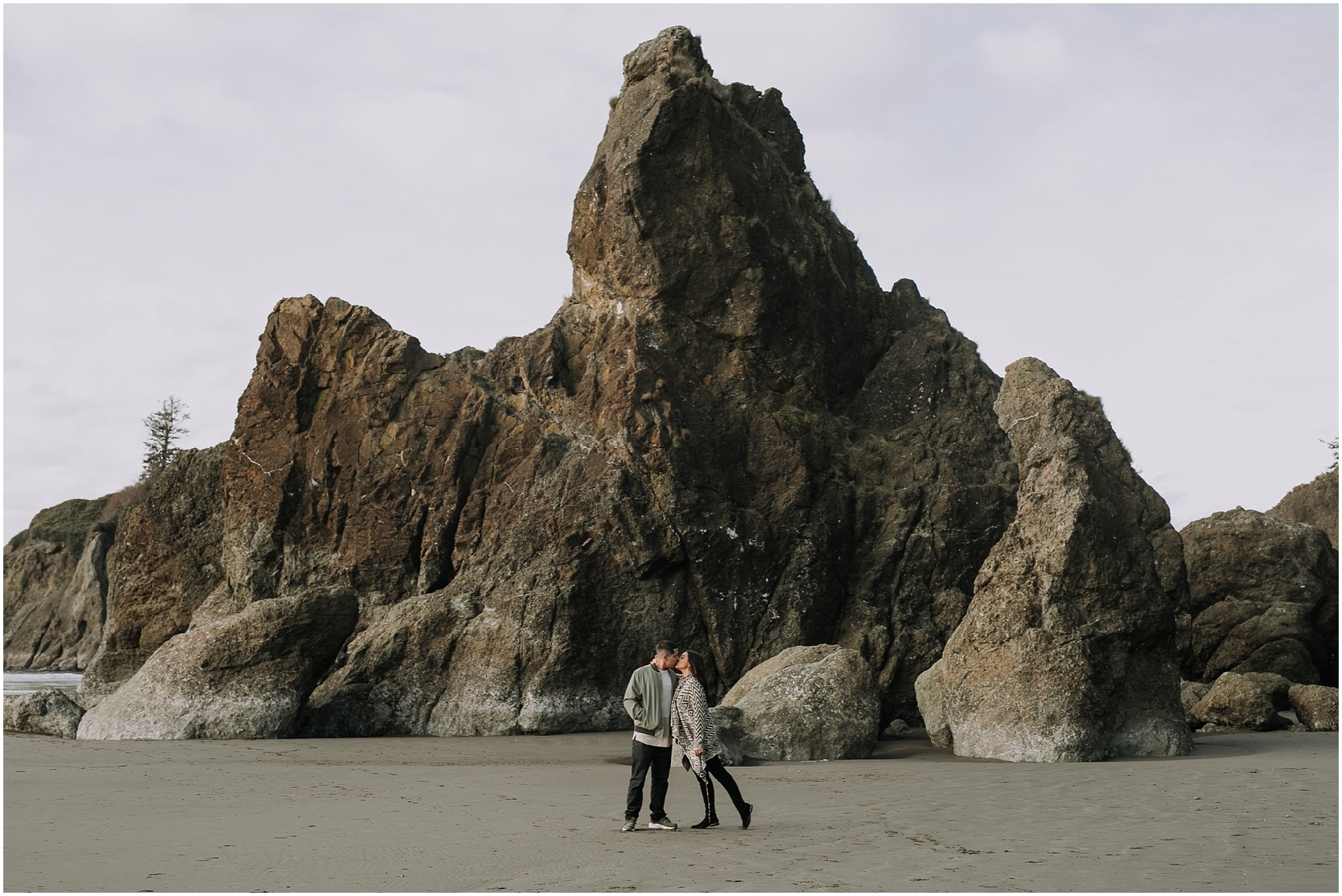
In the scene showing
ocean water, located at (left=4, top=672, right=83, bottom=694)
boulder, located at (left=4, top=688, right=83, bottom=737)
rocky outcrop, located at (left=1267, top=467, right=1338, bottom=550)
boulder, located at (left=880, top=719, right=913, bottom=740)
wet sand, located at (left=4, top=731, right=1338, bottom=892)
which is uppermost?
rocky outcrop, located at (left=1267, top=467, right=1338, bottom=550)

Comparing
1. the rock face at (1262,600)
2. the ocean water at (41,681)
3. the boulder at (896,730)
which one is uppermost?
the rock face at (1262,600)

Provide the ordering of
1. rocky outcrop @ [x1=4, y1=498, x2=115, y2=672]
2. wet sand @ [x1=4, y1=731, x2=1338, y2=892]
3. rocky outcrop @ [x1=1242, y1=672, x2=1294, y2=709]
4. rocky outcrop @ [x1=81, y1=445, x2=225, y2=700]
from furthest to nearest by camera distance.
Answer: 1. rocky outcrop @ [x1=4, y1=498, x2=115, y2=672]
2. rocky outcrop @ [x1=81, y1=445, x2=225, y2=700]
3. rocky outcrop @ [x1=1242, y1=672, x2=1294, y2=709]
4. wet sand @ [x1=4, y1=731, x2=1338, y2=892]

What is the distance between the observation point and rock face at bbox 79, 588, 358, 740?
1689cm

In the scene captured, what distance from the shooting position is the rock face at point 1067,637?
48.4ft

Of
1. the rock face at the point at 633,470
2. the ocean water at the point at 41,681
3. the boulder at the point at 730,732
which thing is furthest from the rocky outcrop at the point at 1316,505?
the ocean water at the point at 41,681

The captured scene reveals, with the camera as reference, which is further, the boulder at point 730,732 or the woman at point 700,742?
the boulder at point 730,732

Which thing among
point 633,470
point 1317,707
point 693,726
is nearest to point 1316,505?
point 1317,707

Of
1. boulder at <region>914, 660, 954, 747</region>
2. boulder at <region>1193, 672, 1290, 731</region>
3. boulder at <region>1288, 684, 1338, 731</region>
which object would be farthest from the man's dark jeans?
boulder at <region>1288, 684, 1338, 731</region>

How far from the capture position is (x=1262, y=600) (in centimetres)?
2416

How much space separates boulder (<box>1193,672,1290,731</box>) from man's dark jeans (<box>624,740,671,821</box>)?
12.5 metres

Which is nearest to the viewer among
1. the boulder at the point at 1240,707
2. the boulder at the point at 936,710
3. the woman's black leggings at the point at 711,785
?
the woman's black leggings at the point at 711,785

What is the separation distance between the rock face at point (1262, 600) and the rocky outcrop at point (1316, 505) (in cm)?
1600

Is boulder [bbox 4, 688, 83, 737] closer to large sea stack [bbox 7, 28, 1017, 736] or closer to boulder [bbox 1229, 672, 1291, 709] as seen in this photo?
large sea stack [bbox 7, 28, 1017, 736]

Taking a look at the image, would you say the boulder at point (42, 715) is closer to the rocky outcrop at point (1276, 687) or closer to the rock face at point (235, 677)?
the rock face at point (235, 677)
